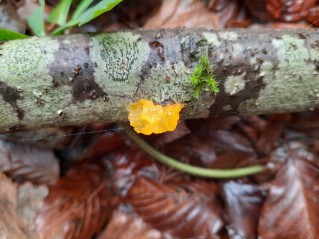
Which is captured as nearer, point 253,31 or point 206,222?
point 253,31

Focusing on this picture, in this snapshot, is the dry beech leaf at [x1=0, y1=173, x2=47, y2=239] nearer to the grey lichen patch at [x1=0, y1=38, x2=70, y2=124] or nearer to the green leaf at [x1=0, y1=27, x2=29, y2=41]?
the grey lichen patch at [x1=0, y1=38, x2=70, y2=124]

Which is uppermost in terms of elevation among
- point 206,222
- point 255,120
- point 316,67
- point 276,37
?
point 276,37

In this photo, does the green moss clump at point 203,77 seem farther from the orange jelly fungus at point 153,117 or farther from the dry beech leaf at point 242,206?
the dry beech leaf at point 242,206

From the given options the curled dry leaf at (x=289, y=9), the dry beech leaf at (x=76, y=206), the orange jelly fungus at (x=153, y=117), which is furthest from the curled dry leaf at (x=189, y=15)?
the dry beech leaf at (x=76, y=206)

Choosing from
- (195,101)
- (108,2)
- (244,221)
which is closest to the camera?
(108,2)

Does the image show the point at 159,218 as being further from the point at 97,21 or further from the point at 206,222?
the point at 97,21

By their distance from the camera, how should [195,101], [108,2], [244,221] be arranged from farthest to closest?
[244,221]
[195,101]
[108,2]

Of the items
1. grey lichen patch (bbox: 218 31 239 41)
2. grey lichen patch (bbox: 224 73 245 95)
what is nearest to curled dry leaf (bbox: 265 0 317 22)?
grey lichen patch (bbox: 218 31 239 41)

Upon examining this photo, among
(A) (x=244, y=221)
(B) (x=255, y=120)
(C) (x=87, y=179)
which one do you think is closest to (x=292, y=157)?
(B) (x=255, y=120)
